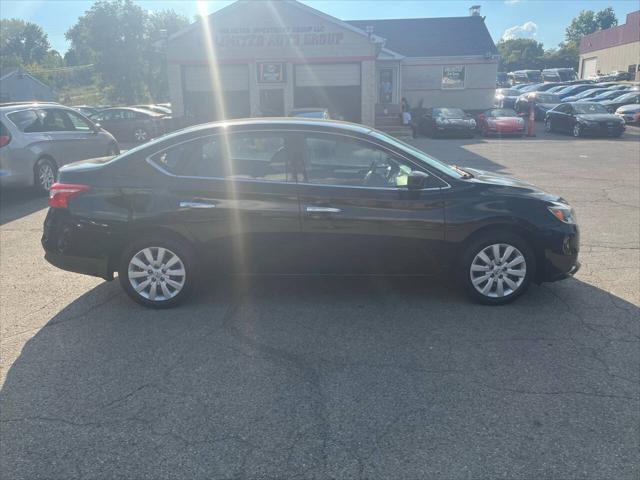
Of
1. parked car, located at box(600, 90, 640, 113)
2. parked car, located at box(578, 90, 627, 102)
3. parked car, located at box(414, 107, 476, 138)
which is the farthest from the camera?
parked car, located at box(578, 90, 627, 102)

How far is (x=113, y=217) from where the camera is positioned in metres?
4.78

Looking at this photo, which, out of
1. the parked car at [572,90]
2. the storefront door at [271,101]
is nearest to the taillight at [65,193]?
the storefront door at [271,101]

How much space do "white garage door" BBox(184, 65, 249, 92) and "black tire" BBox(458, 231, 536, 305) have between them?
21.2 meters

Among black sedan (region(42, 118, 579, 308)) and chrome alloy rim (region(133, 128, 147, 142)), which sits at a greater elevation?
chrome alloy rim (region(133, 128, 147, 142))

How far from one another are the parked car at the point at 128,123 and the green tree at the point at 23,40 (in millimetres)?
95378

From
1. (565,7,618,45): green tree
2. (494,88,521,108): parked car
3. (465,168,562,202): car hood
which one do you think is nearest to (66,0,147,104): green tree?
(494,88,521,108): parked car

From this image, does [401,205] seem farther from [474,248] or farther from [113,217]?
[113,217]

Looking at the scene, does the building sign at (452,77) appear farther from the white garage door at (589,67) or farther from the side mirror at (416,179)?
the white garage door at (589,67)

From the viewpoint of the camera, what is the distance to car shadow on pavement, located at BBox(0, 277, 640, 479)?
114 inches

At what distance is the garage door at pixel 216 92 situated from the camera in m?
24.2

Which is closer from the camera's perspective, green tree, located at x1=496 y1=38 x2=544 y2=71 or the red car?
the red car

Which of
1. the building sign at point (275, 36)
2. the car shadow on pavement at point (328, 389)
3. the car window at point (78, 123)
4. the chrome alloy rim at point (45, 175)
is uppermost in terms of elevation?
the building sign at point (275, 36)

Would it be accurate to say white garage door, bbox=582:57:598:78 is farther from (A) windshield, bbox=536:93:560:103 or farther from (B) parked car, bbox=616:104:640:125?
(B) parked car, bbox=616:104:640:125

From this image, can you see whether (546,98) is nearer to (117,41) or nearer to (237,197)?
(237,197)
